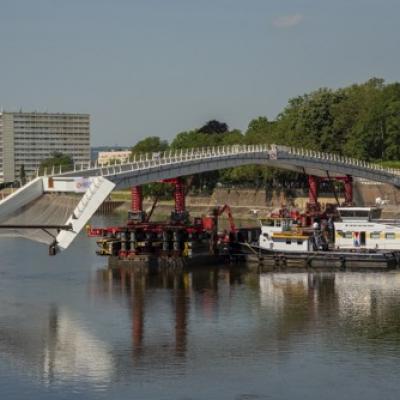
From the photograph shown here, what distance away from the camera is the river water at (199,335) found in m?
37.5

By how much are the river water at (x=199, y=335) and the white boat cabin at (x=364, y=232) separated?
197 inches

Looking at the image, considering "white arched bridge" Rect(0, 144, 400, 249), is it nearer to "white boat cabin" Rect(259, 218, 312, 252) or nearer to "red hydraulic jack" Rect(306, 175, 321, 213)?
"white boat cabin" Rect(259, 218, 312, 252)

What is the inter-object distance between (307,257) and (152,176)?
32.1ft

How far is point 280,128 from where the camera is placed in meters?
122

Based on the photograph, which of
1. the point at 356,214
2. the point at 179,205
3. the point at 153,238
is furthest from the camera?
the point at 179,205

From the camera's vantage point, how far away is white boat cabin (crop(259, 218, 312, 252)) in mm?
66750

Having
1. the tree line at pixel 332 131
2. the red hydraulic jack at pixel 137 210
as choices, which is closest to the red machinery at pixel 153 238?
the red hydraulic jack at pixel 137 210

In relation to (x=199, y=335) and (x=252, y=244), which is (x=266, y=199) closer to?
(x=252, y=244)

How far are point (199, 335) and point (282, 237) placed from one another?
74.2 feet

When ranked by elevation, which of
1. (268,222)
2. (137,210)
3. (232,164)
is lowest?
(268,222)

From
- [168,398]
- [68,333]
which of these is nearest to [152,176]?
[68,333]

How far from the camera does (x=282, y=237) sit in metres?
67.1

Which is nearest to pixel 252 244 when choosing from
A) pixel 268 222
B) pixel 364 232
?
pixel 268 222

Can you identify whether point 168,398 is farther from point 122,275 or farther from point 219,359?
point 122,275
